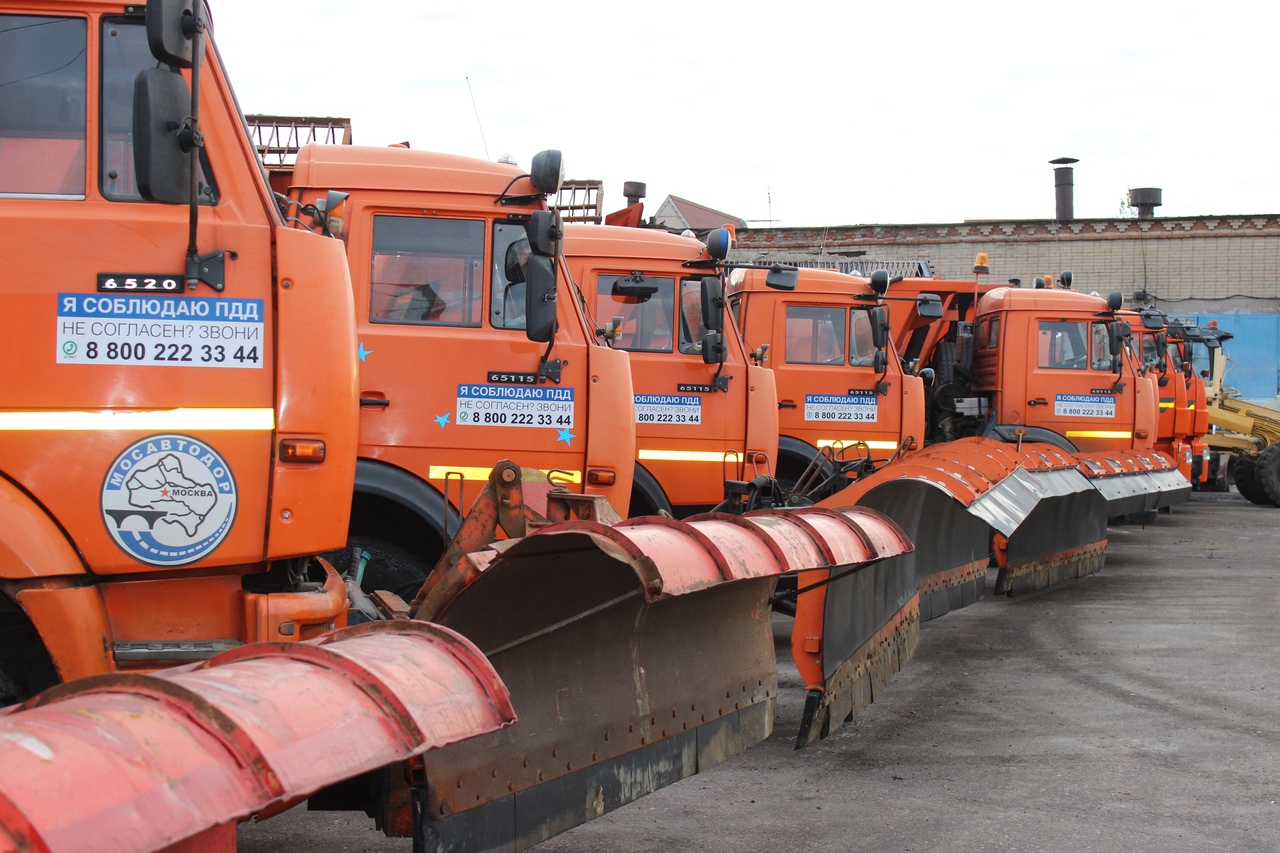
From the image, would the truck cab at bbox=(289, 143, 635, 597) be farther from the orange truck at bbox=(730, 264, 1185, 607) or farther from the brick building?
the brick building

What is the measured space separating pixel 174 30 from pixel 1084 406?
13151 millimetres

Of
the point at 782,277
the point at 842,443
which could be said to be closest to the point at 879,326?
the point at 842,443

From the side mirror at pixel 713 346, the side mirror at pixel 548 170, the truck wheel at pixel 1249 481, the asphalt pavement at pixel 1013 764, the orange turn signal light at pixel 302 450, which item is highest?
the side mirror at pixel 548 170

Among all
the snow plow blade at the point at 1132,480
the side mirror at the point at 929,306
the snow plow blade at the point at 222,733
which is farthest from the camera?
the side mirror at the point at 929,306

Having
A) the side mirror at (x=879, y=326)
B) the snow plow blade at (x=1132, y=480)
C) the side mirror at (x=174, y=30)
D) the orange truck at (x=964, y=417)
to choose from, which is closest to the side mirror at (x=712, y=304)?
the orange truck at (x=964, y=417)

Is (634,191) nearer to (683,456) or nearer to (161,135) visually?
(683,456)

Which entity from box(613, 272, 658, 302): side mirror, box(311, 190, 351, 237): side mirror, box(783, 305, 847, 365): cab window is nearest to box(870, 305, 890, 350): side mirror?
box(783, 305, 847, 365): cab window

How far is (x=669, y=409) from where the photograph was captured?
910cm

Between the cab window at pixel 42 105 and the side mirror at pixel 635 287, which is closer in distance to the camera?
the cab window at pixel 42 105

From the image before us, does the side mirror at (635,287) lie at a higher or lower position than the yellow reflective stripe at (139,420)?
higher

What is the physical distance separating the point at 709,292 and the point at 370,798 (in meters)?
5.66

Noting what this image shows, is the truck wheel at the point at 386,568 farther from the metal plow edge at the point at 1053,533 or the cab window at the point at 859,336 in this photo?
the cab window at the point at 859,336

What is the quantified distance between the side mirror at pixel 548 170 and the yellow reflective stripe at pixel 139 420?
256 cm

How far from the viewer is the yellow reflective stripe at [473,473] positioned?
19.2 feet
